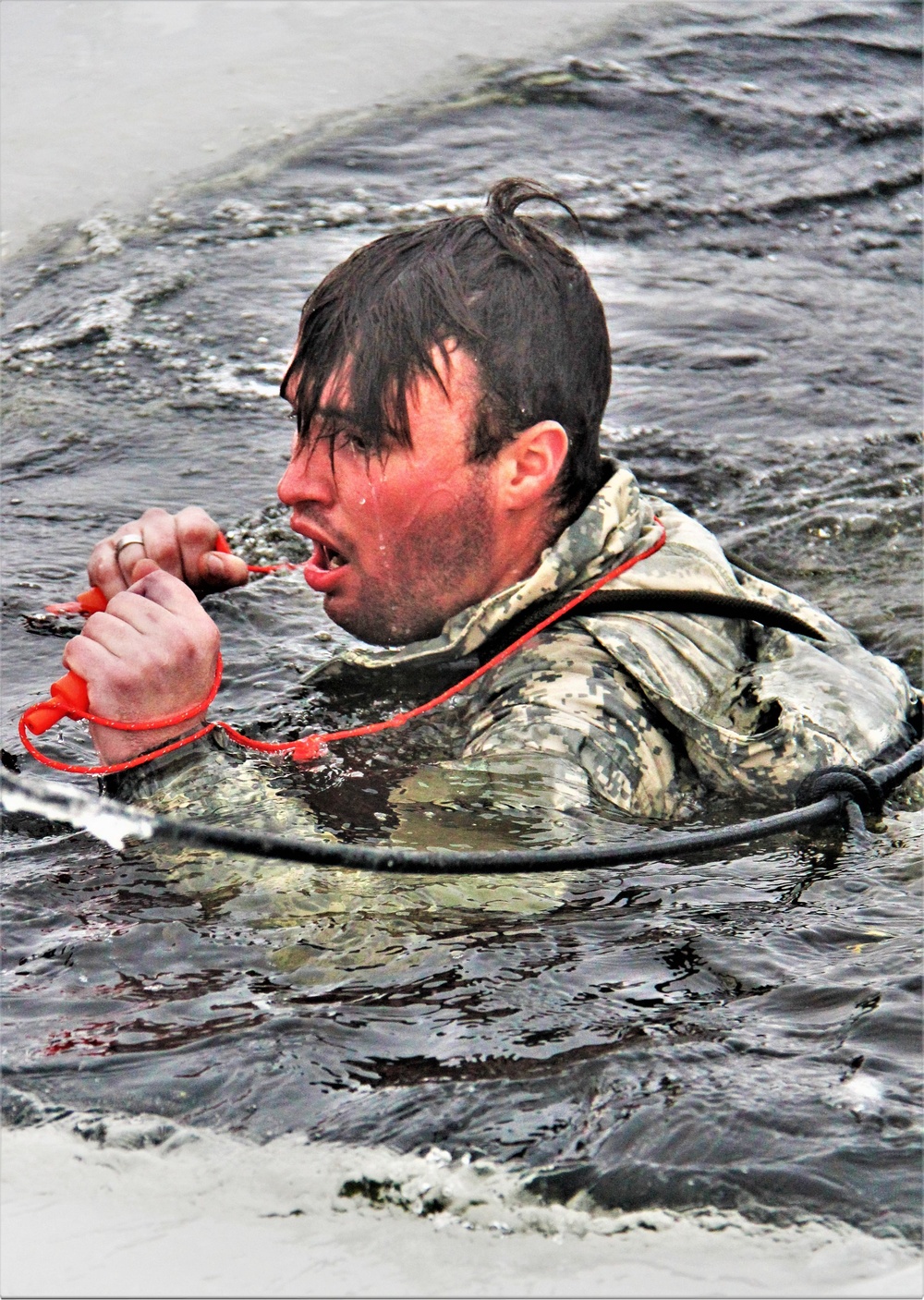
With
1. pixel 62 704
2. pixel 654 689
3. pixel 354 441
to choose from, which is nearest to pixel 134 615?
pixel 62 704

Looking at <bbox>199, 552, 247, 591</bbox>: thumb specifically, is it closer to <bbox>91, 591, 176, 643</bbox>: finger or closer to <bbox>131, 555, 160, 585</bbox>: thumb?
<bbox>131, 555, 160, 585</bbox>: thumb

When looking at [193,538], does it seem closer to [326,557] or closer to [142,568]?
[142,568]

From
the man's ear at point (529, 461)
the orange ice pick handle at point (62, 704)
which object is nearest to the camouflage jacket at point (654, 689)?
the man's ear at point (529, 461)

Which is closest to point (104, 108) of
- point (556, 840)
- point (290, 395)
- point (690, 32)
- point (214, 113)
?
point (214, 113)

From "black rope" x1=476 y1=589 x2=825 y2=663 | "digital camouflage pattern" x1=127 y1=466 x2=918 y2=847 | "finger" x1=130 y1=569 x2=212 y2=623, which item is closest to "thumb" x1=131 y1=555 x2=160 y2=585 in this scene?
"finger" x1=130 y1=569 x2=212 y2=623

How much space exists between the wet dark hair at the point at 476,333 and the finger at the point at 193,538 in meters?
0.45

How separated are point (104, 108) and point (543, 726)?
195 inches

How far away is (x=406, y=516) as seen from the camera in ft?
9.19

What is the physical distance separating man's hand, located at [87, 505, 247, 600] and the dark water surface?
28 cm

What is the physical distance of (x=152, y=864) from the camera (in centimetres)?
251

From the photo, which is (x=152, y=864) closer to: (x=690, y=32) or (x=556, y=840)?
(x=556, y=840)

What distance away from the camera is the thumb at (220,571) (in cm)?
321

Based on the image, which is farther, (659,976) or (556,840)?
(556,840)

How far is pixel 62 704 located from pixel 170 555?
2.22 feet
